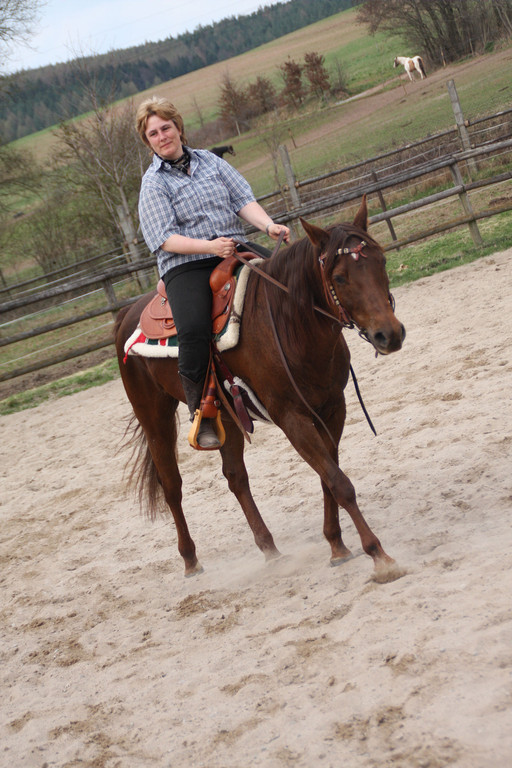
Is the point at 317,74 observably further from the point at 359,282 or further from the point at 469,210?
the point at 359,282

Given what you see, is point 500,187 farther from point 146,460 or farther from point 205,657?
point 205,657

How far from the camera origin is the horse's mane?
332cm

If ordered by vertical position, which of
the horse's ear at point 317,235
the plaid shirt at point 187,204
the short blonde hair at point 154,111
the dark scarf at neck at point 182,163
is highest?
the short blonde hair at point 154,111

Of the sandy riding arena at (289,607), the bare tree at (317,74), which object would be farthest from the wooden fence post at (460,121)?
the bare tree at (317,74)

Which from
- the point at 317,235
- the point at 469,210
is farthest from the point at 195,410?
the point at 469,210

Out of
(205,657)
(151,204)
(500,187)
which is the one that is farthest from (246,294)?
(500,187)

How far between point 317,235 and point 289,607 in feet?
5.65

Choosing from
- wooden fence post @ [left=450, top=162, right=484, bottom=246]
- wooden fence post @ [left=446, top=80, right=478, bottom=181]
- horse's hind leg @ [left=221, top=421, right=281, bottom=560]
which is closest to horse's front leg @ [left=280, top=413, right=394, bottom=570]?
horse's hind leg @ [left=221, top=421, right=281, bottom=560]

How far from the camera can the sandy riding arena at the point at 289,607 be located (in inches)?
90.9

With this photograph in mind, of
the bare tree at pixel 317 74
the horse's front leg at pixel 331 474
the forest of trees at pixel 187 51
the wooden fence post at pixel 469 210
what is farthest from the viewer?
the forest of trees at pixel 187 51

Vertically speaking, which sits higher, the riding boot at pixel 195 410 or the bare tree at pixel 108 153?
the bare tree at pixel 108 153

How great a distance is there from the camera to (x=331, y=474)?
3.36 m

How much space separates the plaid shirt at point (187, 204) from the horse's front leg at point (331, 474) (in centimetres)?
109

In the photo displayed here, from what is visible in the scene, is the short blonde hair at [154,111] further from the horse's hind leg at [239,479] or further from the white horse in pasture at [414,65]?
the white horse in pasture at [414,65]
